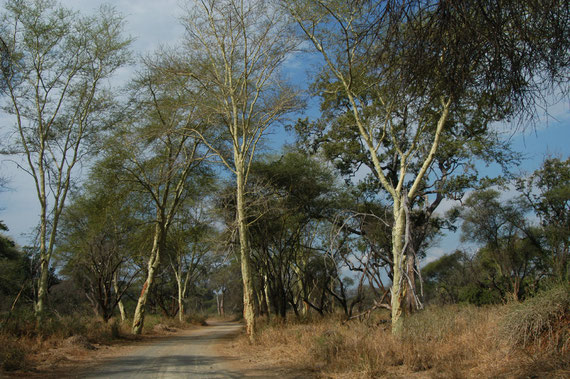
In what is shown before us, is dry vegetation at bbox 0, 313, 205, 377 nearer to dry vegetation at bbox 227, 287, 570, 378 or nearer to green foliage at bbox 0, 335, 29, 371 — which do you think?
green foliage at bbox 0, 335, 29, 371

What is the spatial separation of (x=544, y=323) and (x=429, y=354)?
198 centimetres

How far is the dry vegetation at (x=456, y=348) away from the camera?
5.46m

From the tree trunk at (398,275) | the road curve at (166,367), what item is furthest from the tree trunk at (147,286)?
the tree trunk at (398,275)

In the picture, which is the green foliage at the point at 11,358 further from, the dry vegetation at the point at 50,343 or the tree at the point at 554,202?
the tree at the point at 554,202

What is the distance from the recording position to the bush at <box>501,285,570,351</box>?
217 inches

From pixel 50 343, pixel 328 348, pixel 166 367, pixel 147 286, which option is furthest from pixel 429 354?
pixel 147 286

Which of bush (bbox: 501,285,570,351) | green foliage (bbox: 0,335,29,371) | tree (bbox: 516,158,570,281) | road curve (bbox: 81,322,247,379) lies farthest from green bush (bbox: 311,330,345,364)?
tree (bbox: 516,158,570,281)

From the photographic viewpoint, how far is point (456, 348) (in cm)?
695

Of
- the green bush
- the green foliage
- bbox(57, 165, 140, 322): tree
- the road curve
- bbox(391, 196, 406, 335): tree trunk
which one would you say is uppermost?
bbox(57, 165, 140, 322): tree

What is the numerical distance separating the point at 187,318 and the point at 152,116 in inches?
885

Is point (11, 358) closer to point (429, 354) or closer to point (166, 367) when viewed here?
point (166, 367)

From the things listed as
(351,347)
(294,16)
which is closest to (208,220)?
(294,16)

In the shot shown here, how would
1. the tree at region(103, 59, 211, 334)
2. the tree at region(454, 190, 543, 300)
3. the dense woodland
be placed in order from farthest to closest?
1. the tree at region(454, 190, 543, 300)
2. the tree at region(103, 59, 211, 334)
3. the dense woodland

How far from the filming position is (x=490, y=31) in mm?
4254
